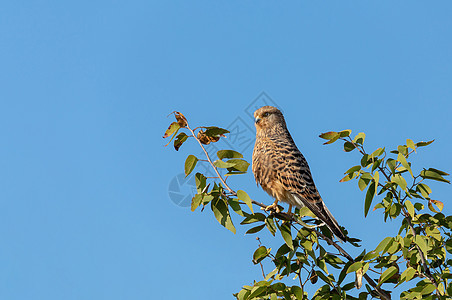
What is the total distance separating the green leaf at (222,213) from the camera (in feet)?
10.5

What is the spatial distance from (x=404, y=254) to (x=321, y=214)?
102cm

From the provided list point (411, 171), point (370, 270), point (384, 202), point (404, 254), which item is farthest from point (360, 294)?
point (411, 171)

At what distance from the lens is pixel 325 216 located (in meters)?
4.28

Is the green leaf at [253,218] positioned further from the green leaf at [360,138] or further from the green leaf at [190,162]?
the green leaf at [360,138]

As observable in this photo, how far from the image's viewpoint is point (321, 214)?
4.24m

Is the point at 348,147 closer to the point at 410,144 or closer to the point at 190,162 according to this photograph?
the point at 410,144

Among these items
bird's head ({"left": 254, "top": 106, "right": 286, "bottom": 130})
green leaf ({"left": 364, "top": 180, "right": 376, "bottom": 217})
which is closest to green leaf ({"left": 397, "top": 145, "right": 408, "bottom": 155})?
green leaf ({"left": 364, "top": 180, "right": 376, "bottom": 217})

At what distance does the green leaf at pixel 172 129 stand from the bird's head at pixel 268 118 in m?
2.34

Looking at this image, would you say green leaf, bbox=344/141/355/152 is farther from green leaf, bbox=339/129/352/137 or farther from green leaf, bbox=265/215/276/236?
green leaf, bbox=265/215/276/236

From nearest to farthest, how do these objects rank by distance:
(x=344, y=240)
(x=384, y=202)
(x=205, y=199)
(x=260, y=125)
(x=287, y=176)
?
(x=205, y=199) < (x=384, y=202) < (x=344, y=240) < (x=287, y=176) < (x=260, y=125)

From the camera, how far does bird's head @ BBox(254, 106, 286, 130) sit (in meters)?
5.71

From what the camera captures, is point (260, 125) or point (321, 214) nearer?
point (321, 214)

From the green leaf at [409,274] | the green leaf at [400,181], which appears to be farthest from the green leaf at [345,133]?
the green leaf at [409,274]

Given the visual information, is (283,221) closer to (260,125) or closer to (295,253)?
(295,253)
